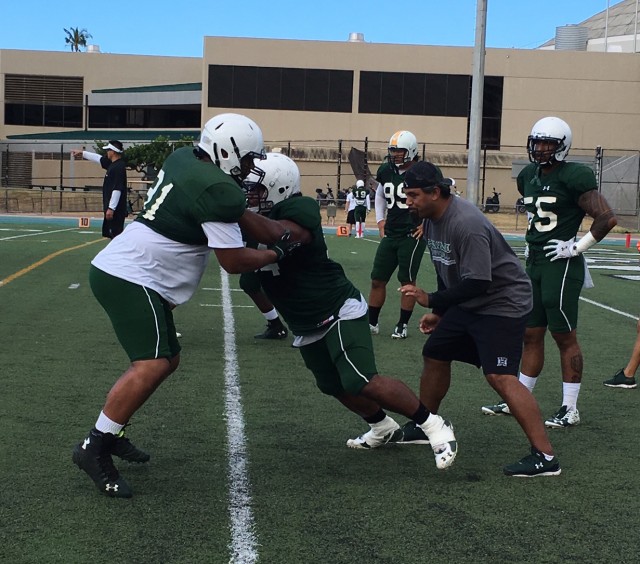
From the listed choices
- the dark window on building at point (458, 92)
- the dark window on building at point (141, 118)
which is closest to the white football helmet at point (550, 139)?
the dark window on building at point (458, 92)

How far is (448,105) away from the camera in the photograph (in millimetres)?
50188

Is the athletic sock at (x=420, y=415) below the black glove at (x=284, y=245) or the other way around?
below

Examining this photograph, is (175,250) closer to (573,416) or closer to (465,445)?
(465,445)

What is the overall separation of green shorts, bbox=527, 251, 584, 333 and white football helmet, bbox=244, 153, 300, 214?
2.00 meters

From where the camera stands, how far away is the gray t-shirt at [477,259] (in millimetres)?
4941

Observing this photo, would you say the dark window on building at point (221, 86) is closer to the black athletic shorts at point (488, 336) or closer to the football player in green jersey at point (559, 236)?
the football player in green jersey at point (559, 236)

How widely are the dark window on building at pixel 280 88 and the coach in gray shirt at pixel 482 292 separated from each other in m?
45.4

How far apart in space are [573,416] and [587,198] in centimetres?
142

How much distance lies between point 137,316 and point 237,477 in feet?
3.33

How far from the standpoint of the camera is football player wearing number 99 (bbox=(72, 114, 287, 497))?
180 inches

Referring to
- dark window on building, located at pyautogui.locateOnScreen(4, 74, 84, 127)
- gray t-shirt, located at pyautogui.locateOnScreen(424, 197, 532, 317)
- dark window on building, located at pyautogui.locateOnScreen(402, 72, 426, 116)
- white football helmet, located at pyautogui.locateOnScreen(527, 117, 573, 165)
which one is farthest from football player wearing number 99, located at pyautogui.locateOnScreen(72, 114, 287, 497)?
dark window on building, located at pyautogui.locateOnScreen(4, 74, 84, 127)

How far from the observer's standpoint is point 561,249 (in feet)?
20.4

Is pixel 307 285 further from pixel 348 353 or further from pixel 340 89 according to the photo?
pixel 340 89

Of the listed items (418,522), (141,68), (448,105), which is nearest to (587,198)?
(418,522)
